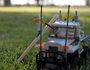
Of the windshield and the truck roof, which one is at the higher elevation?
the truck roof

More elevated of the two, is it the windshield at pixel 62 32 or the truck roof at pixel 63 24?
the truck roof at pixel 63 24

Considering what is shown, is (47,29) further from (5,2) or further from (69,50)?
(5,2)

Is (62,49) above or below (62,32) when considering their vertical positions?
below

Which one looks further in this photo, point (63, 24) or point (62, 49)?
point (63, 24)

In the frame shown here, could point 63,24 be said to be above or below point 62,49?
above

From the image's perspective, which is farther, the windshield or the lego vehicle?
the windshield

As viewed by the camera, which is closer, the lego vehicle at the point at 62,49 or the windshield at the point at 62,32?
the lego vehicle at the point at 62,49

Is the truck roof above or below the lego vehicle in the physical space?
above

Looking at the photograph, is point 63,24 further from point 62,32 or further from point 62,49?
point 62,49

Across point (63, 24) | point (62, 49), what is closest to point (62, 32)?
point (63, 24)

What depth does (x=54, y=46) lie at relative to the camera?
4.69 meters

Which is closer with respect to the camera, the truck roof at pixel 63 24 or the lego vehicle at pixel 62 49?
the lego vehicle at pixel 62 49

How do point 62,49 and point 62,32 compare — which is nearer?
point 62,49

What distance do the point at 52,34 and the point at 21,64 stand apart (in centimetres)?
51
